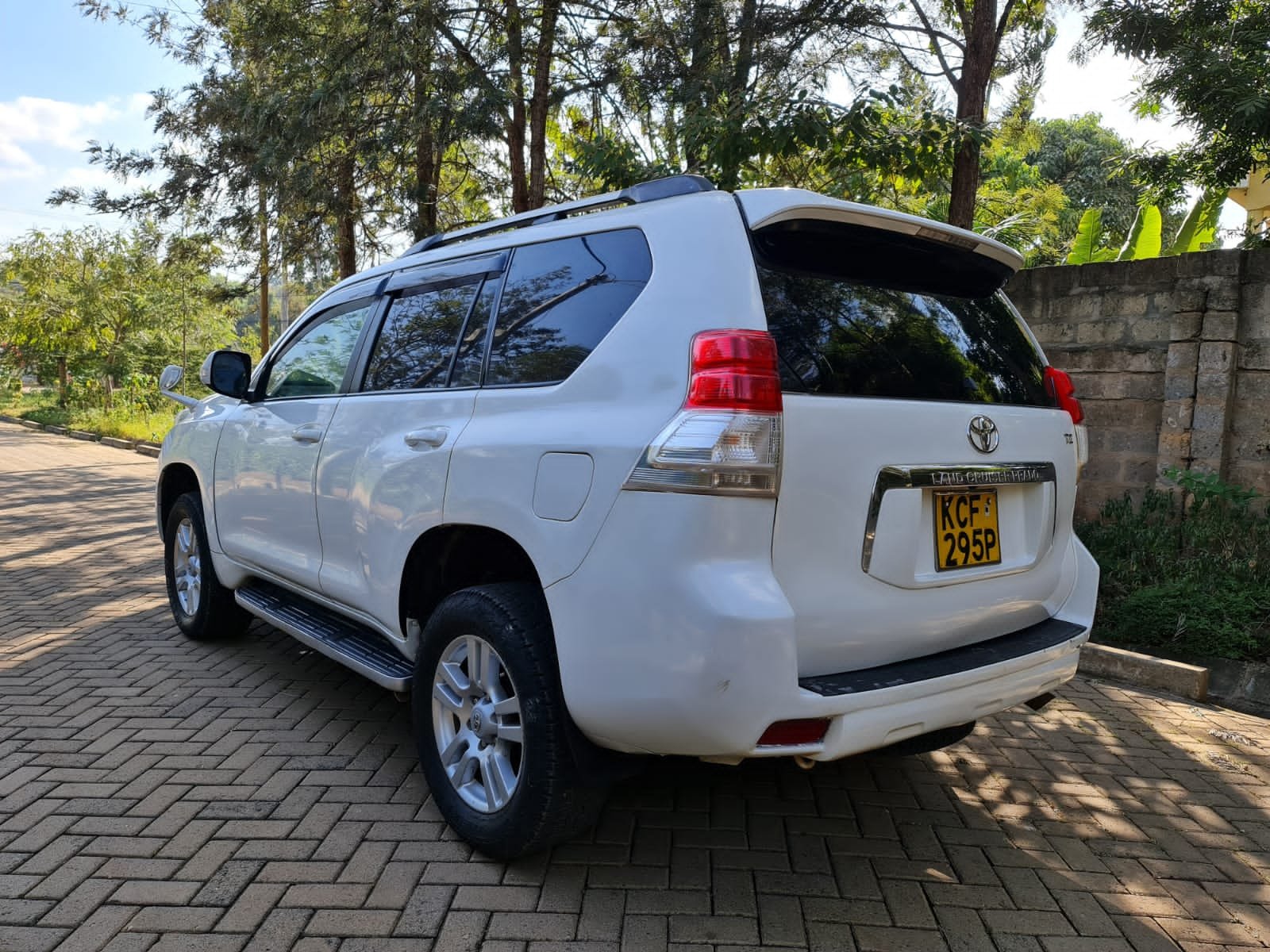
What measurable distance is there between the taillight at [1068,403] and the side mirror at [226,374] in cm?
347

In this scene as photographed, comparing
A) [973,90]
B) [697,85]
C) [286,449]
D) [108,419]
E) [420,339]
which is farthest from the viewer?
[108,419]

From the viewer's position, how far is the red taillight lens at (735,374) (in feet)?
7.49

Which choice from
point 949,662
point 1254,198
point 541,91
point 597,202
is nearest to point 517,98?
point 541,91

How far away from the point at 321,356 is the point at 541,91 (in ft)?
19.8

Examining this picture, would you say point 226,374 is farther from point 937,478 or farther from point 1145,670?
point 1145,670

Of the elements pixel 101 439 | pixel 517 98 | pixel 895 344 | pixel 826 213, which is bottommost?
pixel 101 439

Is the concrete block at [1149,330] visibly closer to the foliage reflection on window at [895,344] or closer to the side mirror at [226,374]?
the foliage reflection on window at [895,344]

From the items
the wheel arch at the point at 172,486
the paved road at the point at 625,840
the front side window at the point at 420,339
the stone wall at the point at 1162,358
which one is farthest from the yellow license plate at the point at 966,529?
the wheel arch at the point at 172,486

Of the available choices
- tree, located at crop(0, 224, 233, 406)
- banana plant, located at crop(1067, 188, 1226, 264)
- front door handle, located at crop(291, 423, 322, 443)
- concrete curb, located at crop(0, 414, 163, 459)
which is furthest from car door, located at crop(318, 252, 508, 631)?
tree, located at crop(0, 224, 233, 406)

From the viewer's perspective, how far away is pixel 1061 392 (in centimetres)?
322

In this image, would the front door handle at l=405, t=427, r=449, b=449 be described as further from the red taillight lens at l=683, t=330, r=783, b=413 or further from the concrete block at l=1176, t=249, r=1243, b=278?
the concrete block at l=1176, t=249, r=1243, b=278

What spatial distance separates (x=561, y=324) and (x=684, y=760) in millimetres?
1475

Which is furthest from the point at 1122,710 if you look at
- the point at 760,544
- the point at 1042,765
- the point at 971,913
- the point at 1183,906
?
the point at 760,544

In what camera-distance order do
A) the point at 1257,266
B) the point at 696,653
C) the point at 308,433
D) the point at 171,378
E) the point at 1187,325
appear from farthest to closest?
1. the point at 1187,325
2. the point at 1257,266
3. the point at 171,378
4. the point at 308,433
5. the point at 696,653
